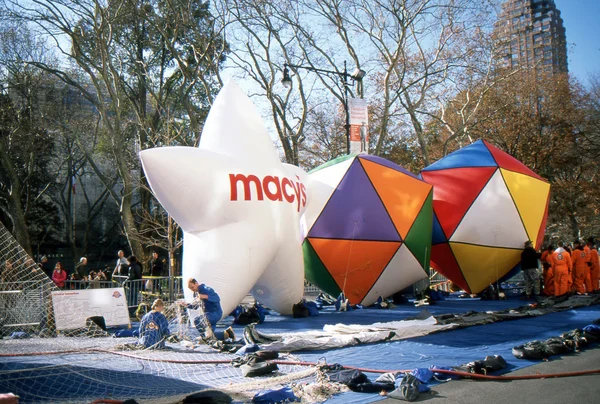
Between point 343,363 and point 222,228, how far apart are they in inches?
181

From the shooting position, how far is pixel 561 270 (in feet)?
52.2

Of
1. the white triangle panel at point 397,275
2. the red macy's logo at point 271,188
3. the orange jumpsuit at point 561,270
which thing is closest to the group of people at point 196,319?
the red macy's logo at point 271,188

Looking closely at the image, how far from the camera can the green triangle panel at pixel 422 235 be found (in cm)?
1479

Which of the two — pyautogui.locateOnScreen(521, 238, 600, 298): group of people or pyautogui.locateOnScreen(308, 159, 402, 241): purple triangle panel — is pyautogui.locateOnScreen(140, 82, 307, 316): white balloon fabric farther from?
pyautogui.locateOnScreen(521, 238, 600, 298): group of people

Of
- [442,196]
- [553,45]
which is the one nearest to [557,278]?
[442,196]

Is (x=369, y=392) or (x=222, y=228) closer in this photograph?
(x=369, y=392)

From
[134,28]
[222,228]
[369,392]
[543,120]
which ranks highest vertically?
[134,28]

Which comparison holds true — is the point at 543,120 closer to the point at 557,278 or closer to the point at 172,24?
the point at 557,278

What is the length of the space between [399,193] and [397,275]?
2165 millimetres

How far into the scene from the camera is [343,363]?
8125 millimetres

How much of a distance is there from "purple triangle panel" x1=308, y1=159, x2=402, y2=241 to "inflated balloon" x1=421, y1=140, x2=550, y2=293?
7.87 feet

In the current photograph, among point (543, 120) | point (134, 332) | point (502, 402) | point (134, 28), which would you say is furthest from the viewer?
point (543, 120)

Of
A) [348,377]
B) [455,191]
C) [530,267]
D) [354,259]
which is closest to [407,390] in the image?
[348,377]

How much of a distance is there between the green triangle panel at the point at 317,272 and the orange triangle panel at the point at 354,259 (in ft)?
0.39
